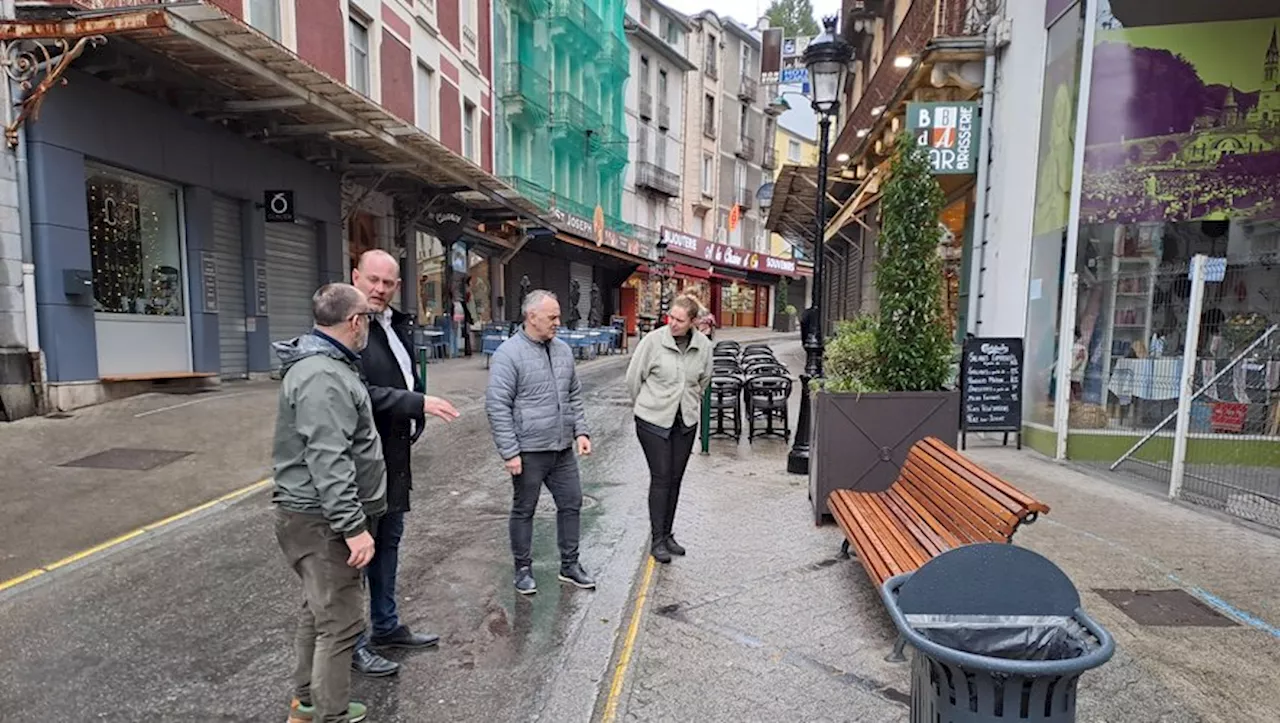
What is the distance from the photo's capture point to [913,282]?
16.7ft

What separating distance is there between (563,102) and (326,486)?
1051 inches

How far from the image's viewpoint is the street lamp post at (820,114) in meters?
6.66

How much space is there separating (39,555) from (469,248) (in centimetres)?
1740

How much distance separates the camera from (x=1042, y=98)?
864 centimetres

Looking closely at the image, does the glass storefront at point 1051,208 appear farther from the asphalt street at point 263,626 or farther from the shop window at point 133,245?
the shop window at point 133,245

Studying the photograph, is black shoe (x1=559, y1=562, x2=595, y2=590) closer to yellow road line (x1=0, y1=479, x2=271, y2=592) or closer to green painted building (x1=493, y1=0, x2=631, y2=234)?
yellow road line (x1=0, y1=479, x2=271, y2=592)

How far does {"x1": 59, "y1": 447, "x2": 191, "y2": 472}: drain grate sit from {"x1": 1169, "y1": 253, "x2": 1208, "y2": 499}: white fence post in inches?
376

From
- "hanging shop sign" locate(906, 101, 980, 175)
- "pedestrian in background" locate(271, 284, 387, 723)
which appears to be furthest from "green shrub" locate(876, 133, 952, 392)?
"hanging shop sign" locate(906, 101, 980, 175)

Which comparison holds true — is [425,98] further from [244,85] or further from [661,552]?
[661,552]

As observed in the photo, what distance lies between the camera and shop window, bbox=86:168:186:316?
9.45 metres

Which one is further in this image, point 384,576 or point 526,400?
point 526,400

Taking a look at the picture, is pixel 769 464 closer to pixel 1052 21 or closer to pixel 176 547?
pixel 176 547

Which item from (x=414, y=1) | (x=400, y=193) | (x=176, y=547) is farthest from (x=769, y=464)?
(x=414, y=1)

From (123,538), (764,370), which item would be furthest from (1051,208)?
(123,538)
